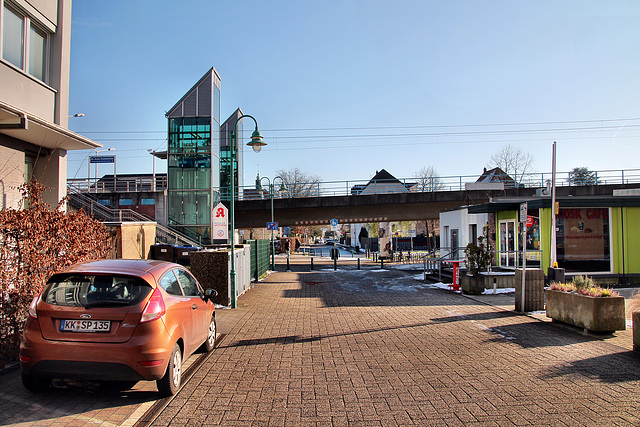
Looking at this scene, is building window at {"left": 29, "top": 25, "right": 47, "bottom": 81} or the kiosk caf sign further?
the kiosk caf sign

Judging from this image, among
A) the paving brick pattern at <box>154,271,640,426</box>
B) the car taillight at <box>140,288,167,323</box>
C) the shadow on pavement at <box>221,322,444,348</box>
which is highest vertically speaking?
the car taillight at <box>140,288,167,323</box>

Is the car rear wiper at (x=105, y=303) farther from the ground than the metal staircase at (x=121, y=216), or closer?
closer

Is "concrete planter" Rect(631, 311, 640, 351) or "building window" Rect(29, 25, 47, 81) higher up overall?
"building window" Rect(29, 25, 47, 81)

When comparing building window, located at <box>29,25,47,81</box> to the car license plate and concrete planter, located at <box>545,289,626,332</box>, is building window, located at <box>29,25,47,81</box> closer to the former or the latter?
the car license plate

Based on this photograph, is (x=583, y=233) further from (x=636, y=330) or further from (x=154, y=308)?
(x=154, y=308)

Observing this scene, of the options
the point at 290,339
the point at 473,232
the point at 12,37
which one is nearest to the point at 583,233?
the point at 473,232

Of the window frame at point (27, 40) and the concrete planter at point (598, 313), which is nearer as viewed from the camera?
the concrete planter at point (598, 313)

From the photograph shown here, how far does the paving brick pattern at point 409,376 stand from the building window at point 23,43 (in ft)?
25.8

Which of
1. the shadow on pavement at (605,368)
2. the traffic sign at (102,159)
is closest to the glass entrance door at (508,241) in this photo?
the shadow on pavement at (605,368)

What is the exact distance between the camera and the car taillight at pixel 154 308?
5.05 metres

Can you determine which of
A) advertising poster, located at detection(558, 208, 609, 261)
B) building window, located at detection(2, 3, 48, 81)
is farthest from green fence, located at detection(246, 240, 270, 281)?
advertising poster, located at detection(558, 208, 609, 261)

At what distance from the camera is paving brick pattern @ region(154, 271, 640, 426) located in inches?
188

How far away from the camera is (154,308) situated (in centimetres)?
518

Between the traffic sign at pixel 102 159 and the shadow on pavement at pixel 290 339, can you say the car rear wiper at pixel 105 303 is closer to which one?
the shadow on pavement at pixel 290 339
